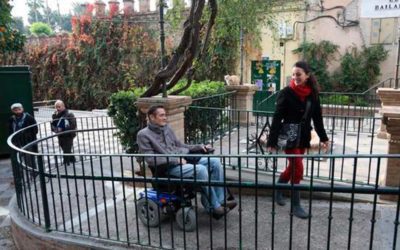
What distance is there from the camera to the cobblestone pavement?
14.5 ft

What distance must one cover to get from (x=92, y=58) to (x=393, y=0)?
18.2 metres

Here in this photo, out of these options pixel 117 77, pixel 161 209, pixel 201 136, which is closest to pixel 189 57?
pixel 201 136

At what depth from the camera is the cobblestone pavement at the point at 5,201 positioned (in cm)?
443

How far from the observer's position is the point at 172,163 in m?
3.76

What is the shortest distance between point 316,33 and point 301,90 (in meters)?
13.8

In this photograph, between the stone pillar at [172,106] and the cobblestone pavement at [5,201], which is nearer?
the cobblestone pavement at [5,201]

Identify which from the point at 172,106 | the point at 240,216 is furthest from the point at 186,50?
the point at 240,216

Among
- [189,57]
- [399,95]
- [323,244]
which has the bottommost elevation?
[323,244]

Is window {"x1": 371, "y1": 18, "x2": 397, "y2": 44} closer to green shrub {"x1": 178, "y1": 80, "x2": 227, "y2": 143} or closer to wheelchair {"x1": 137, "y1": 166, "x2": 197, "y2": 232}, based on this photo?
green shrub {"x1": 178, "y1": 80, "x2": 227, "y2": 143}

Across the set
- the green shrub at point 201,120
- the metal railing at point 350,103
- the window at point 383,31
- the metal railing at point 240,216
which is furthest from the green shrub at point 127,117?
the window at point 383,31

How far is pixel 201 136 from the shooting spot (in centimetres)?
715

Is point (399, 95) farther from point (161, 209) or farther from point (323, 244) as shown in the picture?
point (161, 209)

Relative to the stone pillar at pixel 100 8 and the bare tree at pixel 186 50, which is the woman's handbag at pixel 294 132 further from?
the stone pillar at pixel 100 8

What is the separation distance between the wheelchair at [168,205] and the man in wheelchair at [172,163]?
0.39 feet
